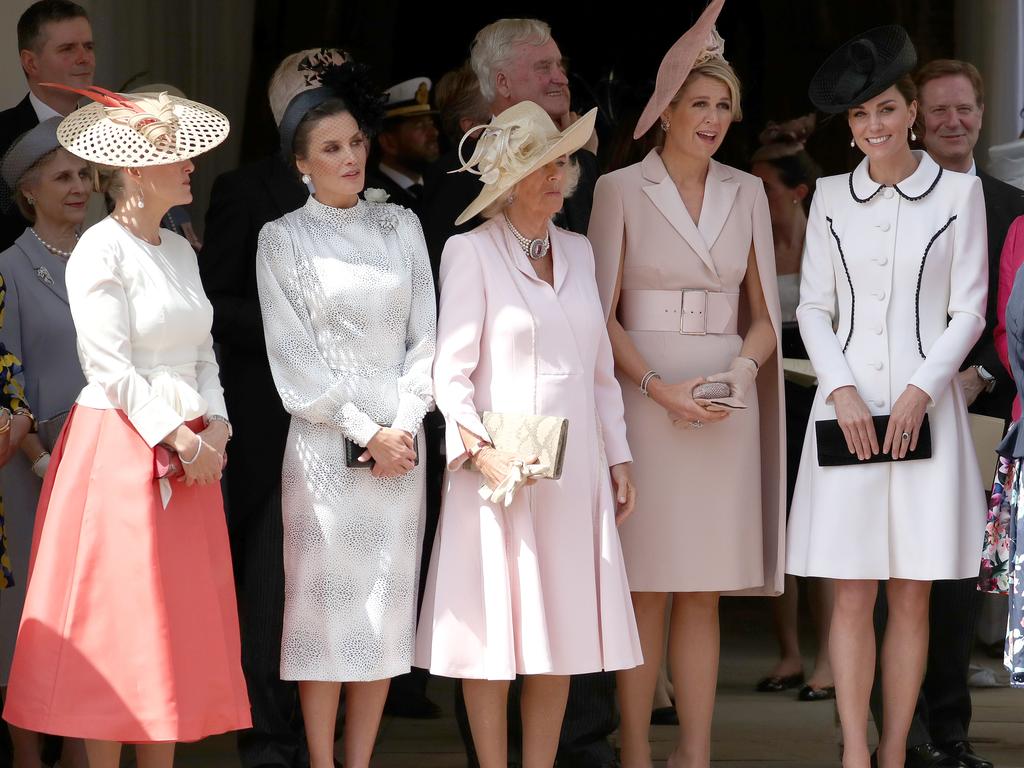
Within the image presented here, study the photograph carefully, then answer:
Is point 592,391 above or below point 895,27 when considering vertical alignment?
below

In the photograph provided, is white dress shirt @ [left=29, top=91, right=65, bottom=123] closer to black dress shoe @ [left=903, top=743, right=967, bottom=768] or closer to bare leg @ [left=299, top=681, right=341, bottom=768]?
bare leg @ [left=299, top=681, right=341, bottom=768]

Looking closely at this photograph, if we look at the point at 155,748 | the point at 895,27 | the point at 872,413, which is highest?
the point at 895,27

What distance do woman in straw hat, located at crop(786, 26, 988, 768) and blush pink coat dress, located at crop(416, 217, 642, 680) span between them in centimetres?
65

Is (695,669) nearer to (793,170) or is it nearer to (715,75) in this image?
(715,75)

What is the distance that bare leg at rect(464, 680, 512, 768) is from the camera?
4398mm

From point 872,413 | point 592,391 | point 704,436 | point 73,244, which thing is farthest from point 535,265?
point 73,244

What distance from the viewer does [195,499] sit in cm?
412

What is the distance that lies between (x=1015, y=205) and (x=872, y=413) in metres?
1.00

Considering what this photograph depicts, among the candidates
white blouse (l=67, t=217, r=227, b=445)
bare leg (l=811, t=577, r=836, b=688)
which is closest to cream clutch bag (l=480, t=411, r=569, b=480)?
white blouse (l=67, t=217, r=227, b=445)

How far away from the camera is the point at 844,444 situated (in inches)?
182

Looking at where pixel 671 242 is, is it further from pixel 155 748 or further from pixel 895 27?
pixel 155 748

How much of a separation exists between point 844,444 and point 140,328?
193 centimetres

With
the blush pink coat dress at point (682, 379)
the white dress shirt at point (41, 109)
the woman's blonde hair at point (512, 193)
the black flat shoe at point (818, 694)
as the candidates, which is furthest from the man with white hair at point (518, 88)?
the black flat shoe at point (818, 694)

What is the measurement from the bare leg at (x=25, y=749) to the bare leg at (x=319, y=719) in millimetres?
784
